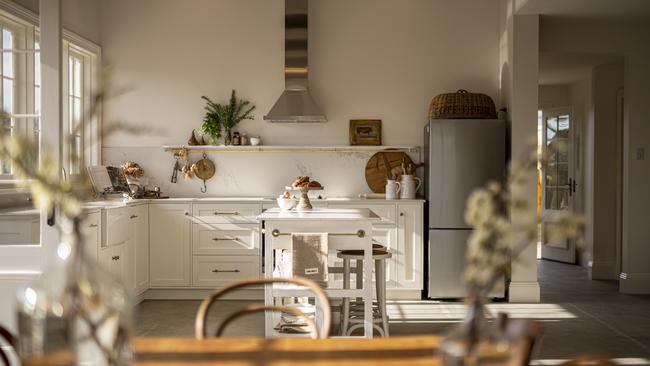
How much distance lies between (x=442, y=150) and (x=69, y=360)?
16.3 feet

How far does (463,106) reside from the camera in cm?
575

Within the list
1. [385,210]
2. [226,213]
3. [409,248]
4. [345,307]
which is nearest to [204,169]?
[226,213]

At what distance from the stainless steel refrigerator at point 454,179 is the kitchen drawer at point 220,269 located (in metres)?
1.62

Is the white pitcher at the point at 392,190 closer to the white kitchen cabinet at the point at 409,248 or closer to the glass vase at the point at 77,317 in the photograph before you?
the white kitchen cabinet at the point at 409,248

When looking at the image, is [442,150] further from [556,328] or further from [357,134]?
[556,328]

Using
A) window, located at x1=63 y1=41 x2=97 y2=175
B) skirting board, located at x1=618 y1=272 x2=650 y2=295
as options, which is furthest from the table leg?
skirting board, located at x1=618 y1=272 x2=650 y2=295

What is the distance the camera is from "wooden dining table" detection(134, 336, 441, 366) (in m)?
1.45

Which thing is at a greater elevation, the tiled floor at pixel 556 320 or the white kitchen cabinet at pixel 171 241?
the white kitchen cabinet at pixel 171 241

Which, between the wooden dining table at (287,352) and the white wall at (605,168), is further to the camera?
the white wall at (605,168)

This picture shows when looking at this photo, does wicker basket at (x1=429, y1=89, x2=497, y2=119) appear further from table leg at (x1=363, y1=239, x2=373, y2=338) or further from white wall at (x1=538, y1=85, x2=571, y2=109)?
white wall at (x1=538, y1=85, x2=571, y2=109)

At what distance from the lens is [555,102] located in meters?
8.72

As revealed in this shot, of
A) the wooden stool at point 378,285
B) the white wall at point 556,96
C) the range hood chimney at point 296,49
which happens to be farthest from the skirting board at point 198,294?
the white wall at point 556,96

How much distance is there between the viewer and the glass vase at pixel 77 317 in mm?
1058

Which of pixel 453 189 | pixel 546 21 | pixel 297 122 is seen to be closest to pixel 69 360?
pixel 453 189
